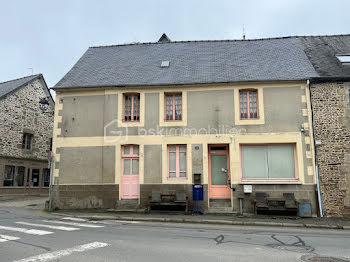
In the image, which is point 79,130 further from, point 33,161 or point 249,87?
point 33,161

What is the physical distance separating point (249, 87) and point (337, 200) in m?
5.86

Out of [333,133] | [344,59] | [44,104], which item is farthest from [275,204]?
[44,104]

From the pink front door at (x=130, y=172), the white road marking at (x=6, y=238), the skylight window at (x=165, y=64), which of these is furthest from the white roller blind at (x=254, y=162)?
the white road marking at (x=6, y=238)

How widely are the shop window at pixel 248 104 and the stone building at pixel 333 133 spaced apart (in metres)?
2.37

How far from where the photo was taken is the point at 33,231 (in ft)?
25.4

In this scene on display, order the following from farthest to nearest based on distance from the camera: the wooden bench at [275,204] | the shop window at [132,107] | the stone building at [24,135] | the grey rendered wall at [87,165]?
1. the stone building at [24,135]
2. the shop window at [132,107]
3. the grey rendered wall at [87,165]
4. the wooden bench at [275,204]

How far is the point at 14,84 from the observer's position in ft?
75.5

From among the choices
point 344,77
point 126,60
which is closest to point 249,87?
point 344,77

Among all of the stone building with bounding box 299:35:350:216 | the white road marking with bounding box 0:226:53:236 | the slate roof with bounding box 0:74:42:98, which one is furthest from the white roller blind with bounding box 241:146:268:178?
the slate roof with bounding box 0:74:42:98

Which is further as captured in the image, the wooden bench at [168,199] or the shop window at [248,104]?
the shop window at [248,104]

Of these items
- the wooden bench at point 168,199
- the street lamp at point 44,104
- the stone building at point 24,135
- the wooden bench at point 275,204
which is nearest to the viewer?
the wooden bench at point 275,204

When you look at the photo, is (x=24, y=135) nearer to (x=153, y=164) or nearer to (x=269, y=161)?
(x=153, y=164)

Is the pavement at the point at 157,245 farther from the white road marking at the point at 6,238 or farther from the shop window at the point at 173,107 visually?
the shop window at the point at 173,107

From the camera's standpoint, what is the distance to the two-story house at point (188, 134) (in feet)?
41.3
